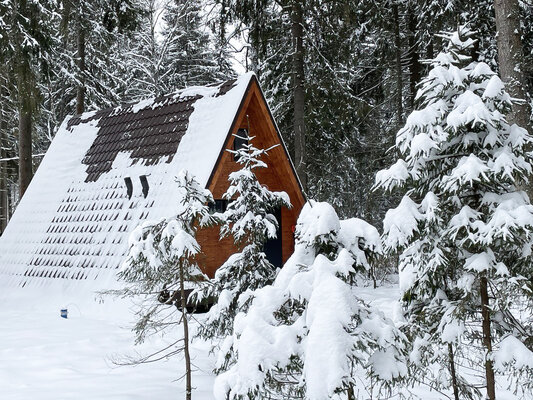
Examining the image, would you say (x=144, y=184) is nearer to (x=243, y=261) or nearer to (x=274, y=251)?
(x=274, y=251)

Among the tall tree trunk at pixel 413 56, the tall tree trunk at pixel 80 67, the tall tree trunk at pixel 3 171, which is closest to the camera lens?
the tall tree trunk at pixel 413 56

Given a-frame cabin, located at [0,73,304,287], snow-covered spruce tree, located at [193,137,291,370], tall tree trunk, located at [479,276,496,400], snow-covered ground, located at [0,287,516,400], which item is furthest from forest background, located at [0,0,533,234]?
snow-covered ground, located at [0,287,516,400]

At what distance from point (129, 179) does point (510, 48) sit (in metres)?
9.92

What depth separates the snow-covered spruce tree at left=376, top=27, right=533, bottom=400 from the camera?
17.2ft

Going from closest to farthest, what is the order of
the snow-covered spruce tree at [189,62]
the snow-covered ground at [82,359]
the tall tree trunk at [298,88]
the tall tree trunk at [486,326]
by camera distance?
1. the tall tree trunk at [486,326]
2. the snow-covered ground at [82,359]
3. the tall tree trunk at [298,88]
4. the snow-covered spruce tree at [189,62]

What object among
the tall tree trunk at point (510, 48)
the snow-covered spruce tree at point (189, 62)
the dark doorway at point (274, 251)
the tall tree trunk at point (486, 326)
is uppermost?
the snow-covered spruce tree at point (189, 62)

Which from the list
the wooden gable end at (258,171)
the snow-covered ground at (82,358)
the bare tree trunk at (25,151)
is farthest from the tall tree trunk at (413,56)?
the bare tree trunk at (25,151)

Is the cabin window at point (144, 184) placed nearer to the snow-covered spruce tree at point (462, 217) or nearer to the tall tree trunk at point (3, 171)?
the snow-covered spruce tree at point (462, 217)

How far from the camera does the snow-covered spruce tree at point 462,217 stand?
17.2 feet

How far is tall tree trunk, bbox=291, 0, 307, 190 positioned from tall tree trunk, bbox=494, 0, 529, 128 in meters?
8.06

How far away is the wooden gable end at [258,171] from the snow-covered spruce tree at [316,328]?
28.1 ft

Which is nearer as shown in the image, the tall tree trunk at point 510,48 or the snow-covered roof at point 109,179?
the tall tree trunk at point 510,48

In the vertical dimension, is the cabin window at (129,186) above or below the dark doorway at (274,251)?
above

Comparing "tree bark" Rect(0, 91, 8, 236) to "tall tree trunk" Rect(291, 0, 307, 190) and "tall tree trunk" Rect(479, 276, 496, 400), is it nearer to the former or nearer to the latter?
"tall tree trunk" Rect(291, 0, 307, 190)
